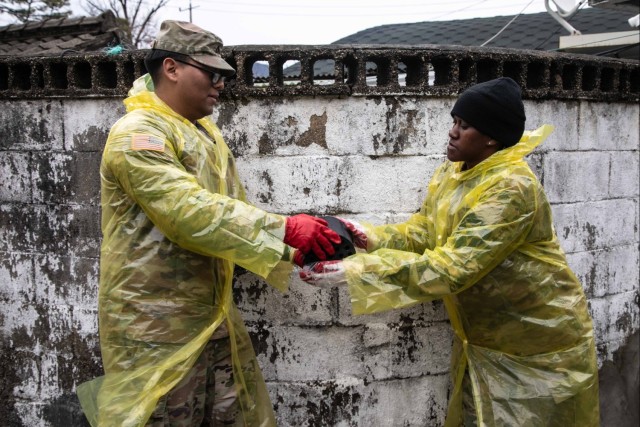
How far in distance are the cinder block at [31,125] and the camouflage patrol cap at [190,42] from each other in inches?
42.3

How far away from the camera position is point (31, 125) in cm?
362

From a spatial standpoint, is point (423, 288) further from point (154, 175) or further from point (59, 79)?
point (59, 79)

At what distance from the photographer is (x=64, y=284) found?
362 centimetres

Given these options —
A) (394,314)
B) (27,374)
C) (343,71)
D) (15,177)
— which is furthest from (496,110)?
(27,374)

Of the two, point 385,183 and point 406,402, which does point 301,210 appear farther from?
point 406,402

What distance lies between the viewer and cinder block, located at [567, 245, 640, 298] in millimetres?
3926

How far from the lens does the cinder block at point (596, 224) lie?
12.5 ft

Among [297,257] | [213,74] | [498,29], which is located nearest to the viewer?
[297,257]

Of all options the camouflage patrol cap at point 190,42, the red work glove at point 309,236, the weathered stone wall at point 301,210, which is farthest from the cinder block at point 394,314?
the camouflage patrol cap at point 190,42

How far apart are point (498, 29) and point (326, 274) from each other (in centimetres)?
664

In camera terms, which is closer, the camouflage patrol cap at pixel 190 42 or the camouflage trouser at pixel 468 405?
the camouflage patrol cap at pixel 190 42

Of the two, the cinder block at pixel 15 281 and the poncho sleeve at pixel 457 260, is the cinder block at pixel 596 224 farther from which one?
the cinder block at pixel 15 281

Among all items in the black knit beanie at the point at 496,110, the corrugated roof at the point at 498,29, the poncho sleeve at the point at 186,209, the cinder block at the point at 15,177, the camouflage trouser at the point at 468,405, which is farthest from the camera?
the corrugated roof at the point at 498,29

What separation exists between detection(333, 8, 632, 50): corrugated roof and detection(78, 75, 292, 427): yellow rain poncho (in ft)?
18.0
